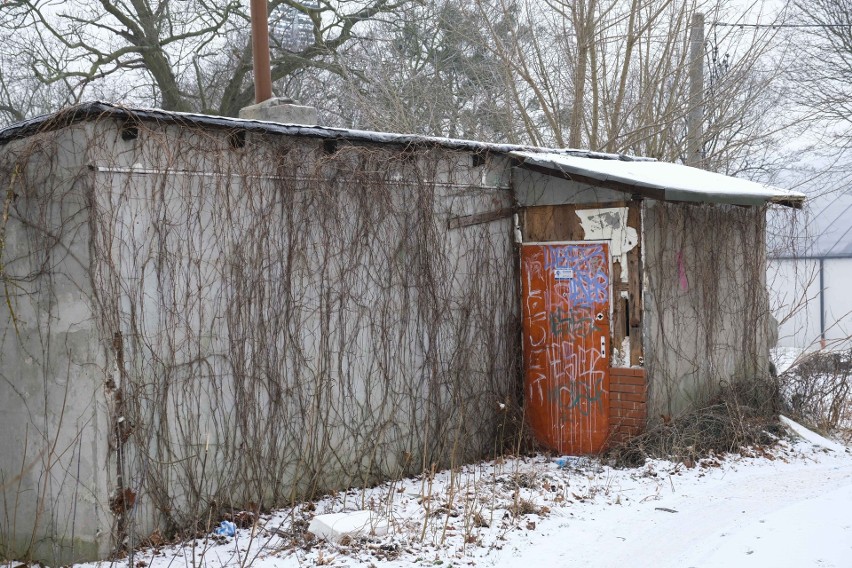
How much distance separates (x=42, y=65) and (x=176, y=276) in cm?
1434

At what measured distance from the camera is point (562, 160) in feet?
25.1

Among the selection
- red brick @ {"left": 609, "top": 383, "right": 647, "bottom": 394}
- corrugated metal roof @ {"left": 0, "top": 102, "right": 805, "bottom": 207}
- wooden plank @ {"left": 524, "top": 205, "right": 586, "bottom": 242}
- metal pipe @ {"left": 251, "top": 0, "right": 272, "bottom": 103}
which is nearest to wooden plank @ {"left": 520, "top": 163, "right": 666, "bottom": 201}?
corrugated metal roof @ {"left": 0, "top": 102, "right": 805, "bottom": 207}

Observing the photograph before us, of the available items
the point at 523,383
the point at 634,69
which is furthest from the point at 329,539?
the point at 634,69

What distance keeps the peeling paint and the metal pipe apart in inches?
128

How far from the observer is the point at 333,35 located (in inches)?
730

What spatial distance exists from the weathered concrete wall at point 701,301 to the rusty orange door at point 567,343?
0.42 meters

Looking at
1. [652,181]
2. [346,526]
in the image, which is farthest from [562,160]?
[346,526]

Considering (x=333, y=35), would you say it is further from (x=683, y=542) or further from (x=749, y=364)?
(x=683, y=542)

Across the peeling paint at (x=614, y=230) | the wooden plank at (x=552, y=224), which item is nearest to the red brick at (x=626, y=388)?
the peeling paint at (x=614, y=230)

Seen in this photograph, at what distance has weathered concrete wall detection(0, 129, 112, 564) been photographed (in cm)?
536

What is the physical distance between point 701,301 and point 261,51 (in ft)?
16.0

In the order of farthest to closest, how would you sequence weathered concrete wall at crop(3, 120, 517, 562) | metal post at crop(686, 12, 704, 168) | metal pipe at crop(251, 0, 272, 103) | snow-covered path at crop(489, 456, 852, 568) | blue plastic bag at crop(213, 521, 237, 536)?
metal post at crop(686, 12, 704, 168), metal pipe at crop(251, 0, 272, 103), blue plastic bag at crop(213, 521, 237, 536), weathered concrete wall at crop(3, 120, 517, 562), snow-covered path at crop(489, 456, 852, 568)

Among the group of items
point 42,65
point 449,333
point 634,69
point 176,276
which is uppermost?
point 42,65

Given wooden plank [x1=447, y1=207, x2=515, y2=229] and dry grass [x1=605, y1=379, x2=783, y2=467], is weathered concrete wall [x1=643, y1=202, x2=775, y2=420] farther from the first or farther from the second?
wooden plank [x1=447, y1=207, x2=515, y2=229]
